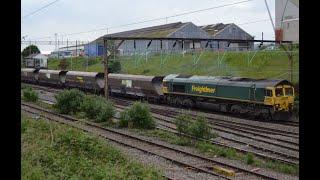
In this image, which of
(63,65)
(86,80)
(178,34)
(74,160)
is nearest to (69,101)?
(86,80)

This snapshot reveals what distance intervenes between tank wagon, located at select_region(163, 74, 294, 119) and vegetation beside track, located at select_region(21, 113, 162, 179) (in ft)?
46.4

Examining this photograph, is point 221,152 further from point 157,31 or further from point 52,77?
point 157,31

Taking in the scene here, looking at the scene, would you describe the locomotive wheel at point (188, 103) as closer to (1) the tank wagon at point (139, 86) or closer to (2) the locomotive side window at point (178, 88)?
(2) the locomotive side window at point (178, 88)

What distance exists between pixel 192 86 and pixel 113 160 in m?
18.8

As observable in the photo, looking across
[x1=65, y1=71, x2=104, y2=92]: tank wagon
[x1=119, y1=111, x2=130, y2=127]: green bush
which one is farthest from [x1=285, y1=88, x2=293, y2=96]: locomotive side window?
[x1=65, y1=71, x2=104, y2=92]: tank wagon

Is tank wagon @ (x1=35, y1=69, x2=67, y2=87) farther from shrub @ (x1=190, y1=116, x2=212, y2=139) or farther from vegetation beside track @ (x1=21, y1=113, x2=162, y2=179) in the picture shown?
vegetation beside track @ (x1=21, y1=113, x2=162, y2=179)

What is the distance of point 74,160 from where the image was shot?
42.8 feet

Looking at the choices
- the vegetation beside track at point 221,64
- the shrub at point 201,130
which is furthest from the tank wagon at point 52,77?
the shrub at point 201,130
